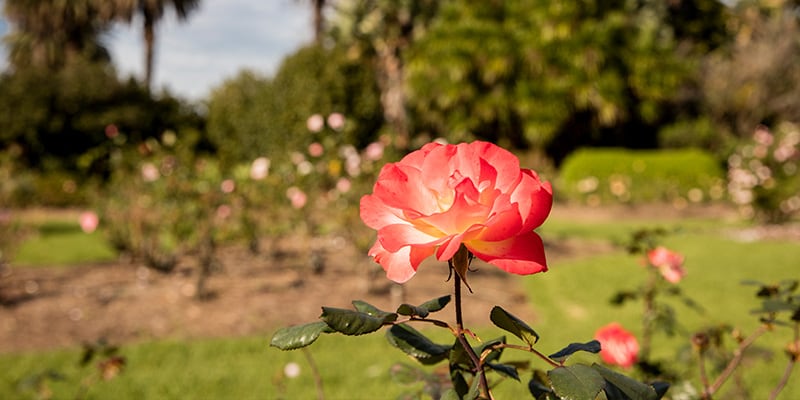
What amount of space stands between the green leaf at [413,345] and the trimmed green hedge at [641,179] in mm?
11996

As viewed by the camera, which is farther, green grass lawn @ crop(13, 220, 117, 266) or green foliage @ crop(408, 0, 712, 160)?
green foliage @ crop(408, 0, 712, 160)

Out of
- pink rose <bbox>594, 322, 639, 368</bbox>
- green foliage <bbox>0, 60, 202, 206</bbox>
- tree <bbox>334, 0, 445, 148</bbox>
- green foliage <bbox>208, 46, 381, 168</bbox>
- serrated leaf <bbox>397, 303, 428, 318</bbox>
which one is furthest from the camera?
tree <bbox>334, 0, 445, 148</bbox>

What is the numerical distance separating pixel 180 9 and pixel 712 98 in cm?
1761

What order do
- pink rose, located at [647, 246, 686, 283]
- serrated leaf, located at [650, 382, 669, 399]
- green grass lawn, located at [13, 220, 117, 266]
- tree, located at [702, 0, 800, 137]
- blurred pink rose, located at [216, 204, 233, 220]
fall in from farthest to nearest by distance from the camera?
tree, located at [702, 0, 800, 137], green grass lawn, located at [13, 220, 117, 266], blurred pink rose, located at [216, 204, 233, 220], pink rose, located at [647, 246, 686, 283], serrated leaf, located at [650, 382, 669, 399]

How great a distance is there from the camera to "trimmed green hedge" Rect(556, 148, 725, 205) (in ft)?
40.1

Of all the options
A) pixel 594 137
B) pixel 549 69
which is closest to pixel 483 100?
pixel 549 69

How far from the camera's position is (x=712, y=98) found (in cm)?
1695

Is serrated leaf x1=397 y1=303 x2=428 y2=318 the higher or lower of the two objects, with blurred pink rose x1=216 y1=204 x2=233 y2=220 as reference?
higher

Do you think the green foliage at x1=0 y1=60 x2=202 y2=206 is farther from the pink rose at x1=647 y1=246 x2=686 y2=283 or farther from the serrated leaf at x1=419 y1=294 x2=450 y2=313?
the serrated leaf at x1=419 y1=294 x2=450 y2=313

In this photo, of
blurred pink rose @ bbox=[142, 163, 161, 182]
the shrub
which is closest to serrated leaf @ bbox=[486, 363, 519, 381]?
blurred pink rose @ bbox=[142, 163, 161, 182]

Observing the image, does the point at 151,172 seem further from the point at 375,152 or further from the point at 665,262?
the point at 665,262

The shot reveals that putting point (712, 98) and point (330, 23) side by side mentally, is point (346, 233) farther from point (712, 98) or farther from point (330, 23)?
point (712, 98)

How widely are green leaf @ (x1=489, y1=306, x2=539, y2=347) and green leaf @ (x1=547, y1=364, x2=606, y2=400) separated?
74 millimetres

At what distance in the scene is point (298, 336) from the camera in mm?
721
